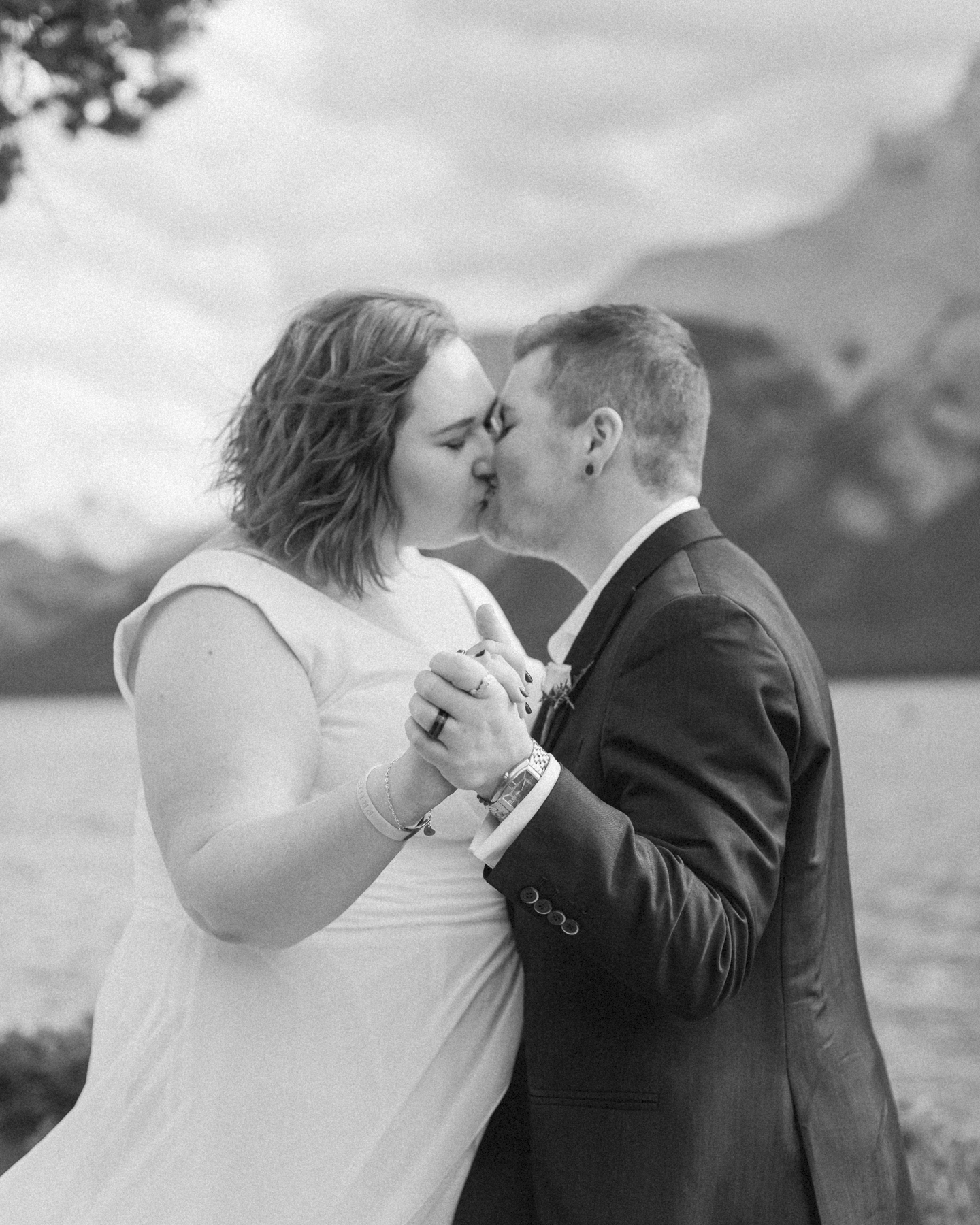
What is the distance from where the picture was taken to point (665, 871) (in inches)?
71.8

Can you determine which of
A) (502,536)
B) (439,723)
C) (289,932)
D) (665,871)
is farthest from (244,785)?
(502,536)

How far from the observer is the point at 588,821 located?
5.98ft

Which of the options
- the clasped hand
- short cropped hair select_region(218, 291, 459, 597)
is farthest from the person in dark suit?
short cropped hair select_region(218, 291, 459, 597)

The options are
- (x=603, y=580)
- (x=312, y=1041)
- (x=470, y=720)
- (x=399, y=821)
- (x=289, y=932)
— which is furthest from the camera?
(x=603, y=580)

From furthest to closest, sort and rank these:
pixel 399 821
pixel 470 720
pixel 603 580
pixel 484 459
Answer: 1. pixel 484 459
2. pixel 603 580
3. pixel 399 821
4. pixel 470 720

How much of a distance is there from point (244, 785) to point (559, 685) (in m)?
0.52

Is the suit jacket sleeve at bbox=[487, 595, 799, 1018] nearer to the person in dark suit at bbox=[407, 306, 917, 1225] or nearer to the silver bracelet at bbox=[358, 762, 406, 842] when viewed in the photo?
the person in dark suit at bbox=[407, 306, 917, 1225]

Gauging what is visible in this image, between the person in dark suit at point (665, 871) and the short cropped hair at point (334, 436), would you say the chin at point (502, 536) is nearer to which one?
the person in dark suit at point (665, 871)

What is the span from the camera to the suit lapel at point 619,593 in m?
2.24

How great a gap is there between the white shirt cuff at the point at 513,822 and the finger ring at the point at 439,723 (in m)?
0.16

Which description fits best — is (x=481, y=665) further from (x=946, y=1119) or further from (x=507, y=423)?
(x=946, y=1119)

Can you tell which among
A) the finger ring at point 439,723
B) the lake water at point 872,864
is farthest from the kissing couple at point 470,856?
the lake water at point 872,864

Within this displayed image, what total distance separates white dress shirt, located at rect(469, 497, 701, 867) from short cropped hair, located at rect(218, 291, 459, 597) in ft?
1.14

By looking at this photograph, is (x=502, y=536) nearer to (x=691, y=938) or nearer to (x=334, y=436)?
(x=334, y=436)
